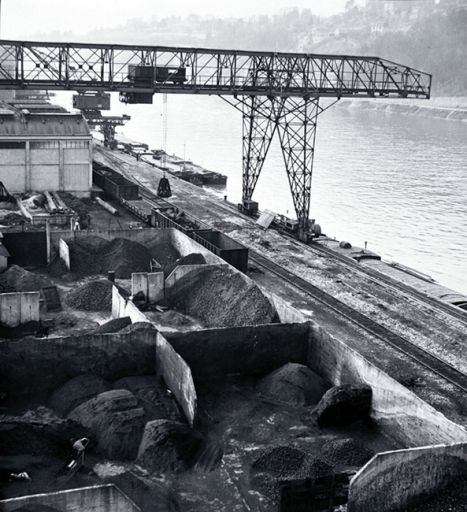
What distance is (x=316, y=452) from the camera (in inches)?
606

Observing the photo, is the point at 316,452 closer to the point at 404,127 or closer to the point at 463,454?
the point at 463,454

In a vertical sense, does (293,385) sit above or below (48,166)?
below

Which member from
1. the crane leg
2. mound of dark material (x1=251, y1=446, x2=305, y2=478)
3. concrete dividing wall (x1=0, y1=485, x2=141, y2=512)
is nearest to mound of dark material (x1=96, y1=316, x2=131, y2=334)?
mound of dark material (x1=251, y1=446, x2=305, y2=478)

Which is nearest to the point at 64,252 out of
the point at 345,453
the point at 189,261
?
the point at 189,261

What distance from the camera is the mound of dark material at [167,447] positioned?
1434 centimetres

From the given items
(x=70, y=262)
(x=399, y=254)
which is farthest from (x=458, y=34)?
(x=70, y=262)

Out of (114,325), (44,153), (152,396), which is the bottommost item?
(152,396)

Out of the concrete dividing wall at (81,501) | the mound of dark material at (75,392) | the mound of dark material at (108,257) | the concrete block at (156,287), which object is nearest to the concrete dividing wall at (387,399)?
the mound of dark material at (75,392)

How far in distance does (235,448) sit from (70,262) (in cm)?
1335

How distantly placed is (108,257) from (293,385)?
39.4 ft

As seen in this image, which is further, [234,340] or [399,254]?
[399,254]

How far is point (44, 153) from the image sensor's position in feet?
124

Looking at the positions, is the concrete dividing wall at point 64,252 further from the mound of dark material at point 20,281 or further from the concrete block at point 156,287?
the concrete block at point 156,287

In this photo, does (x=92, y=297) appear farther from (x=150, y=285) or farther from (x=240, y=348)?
(x=240, y=348)
